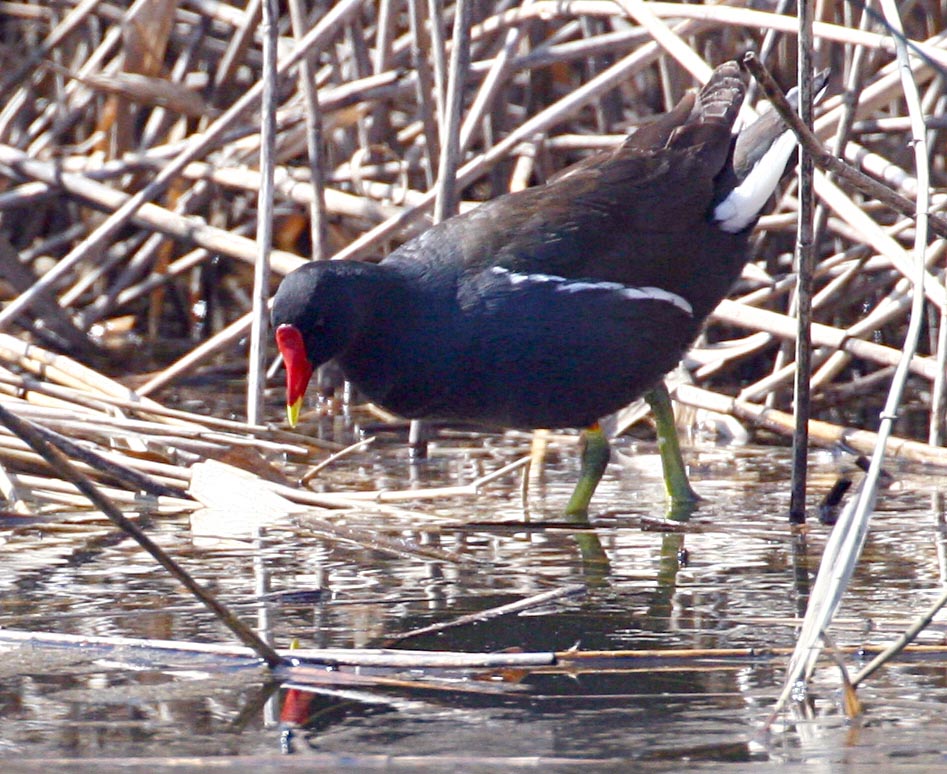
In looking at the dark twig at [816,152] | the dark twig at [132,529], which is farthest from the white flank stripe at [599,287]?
the dark twig at [132,529]

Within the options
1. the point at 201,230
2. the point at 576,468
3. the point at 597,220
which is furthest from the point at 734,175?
the point at 201,230

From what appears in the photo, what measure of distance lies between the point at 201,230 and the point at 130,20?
28.0 inches

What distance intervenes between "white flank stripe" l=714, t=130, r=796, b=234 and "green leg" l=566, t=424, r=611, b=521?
21.6 inches

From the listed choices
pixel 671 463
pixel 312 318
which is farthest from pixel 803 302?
pixel 312 318

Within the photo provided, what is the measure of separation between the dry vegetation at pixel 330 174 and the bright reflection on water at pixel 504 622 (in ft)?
1.23

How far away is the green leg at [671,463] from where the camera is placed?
3.10 metres

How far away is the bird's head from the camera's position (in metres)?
2.82

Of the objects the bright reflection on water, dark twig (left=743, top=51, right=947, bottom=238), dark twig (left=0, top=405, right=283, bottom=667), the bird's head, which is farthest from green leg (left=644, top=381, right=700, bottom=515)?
dark twig (left=0, top=405, right=283, bottom=667)

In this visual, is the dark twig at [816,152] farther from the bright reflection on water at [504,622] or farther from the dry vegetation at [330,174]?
the dry vegetation at [330,174]

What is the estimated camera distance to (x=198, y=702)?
183cm

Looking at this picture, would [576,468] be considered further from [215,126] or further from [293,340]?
[215,126]

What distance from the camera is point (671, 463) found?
10.5 ft

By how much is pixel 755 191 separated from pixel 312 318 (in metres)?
1.08

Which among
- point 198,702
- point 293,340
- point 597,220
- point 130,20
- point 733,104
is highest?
point 130,20
